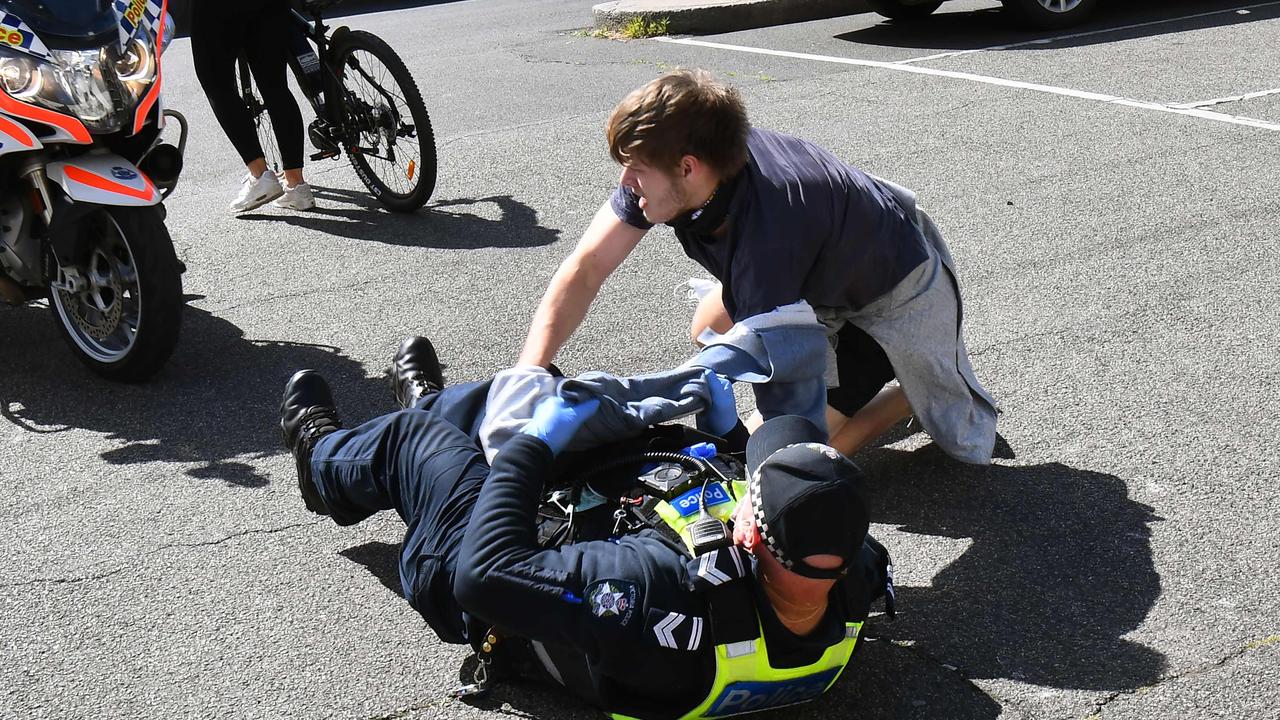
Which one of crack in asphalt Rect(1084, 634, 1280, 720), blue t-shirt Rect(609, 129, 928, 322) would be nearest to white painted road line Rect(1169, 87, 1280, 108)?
blue t-shirt Rect(609, 129, 928, 322)

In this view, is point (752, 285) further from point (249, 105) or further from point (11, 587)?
point (249, 105)

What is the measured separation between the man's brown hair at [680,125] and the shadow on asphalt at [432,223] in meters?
2.89

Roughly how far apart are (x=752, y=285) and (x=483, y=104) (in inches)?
234

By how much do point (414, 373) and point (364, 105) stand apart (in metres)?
2.98

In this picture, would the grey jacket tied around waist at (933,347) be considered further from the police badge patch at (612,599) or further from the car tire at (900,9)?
the car tire at (900,9)

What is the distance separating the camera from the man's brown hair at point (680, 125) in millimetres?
3035

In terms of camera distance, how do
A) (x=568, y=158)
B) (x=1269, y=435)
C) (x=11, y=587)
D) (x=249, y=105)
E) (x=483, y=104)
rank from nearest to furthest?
(x=11, y=587) → (x=1269, y=435) → (x=249, y=105) → (x=568, y=158) → (x=483, y=104)

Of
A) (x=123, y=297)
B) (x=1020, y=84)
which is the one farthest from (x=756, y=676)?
(x=1020, y=84)

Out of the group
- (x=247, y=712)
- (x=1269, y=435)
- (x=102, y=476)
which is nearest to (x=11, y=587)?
(x=102, y=476)

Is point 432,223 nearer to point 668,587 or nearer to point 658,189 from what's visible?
point 658,189

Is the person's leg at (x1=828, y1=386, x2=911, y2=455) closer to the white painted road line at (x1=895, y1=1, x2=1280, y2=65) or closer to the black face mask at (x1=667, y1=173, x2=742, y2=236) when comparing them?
the black face mask at (x1=667, y1=173, x2=742, y2=236)

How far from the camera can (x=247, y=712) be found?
9.49 feet

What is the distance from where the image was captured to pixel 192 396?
449cm

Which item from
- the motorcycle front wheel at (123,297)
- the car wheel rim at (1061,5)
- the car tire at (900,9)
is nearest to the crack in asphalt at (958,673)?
the motorcycle front wheel at (123,297)
